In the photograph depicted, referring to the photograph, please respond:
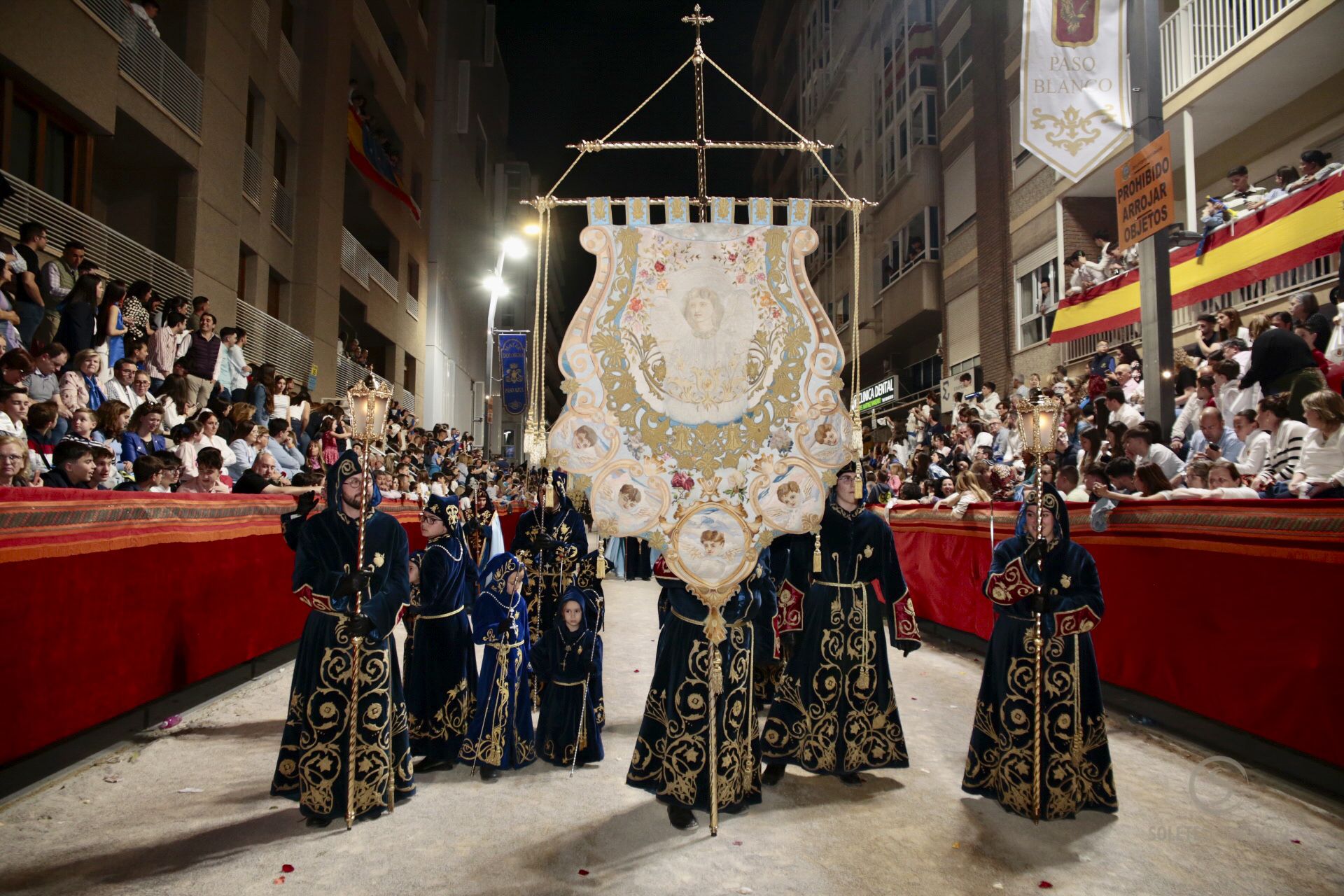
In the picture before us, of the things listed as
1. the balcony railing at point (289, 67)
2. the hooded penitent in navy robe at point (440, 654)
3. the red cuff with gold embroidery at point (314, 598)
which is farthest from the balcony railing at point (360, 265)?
the red cuff with gold embroidery at point (314, 598)

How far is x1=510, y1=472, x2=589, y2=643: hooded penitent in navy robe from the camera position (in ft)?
23.4

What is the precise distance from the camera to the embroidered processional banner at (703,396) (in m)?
4.59

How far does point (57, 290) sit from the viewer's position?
9094 millimetres

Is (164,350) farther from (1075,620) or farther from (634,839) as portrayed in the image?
(1075,620)

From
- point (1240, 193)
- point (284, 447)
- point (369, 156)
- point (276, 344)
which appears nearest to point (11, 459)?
point (284, 447)

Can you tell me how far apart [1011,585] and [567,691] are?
9.86ft

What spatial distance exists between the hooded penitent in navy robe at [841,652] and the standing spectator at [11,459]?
5.20 m

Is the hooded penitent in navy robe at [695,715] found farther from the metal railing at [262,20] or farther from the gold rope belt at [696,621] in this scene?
the metal railing at [262,20]

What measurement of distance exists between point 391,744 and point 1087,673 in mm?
4090

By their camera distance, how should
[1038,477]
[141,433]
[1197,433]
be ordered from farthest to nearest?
[1197,433]
[141,433]
[1038,477]

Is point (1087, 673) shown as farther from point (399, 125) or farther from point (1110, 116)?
point (399, 125)

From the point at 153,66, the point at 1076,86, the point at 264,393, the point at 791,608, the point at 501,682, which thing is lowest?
the point at 501,682

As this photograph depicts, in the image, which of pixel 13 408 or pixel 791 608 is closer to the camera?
pixel 791 608

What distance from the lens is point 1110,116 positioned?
9.57 meters
